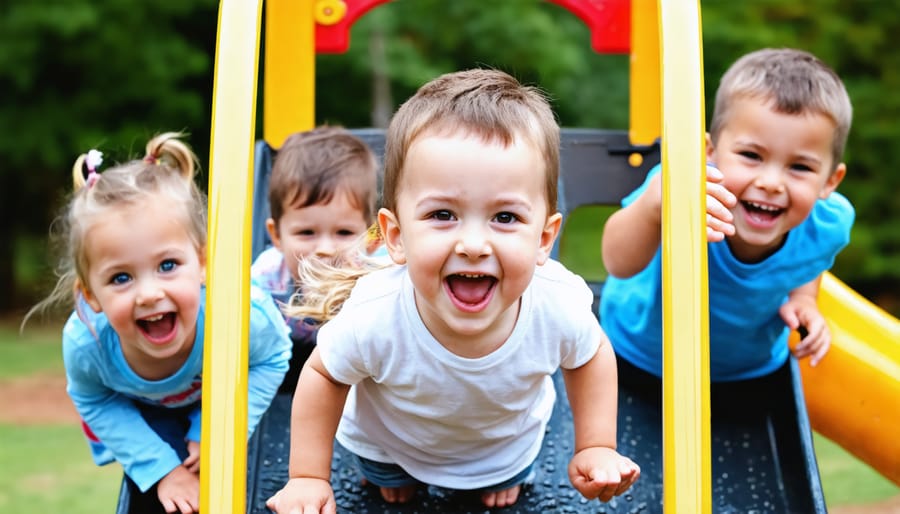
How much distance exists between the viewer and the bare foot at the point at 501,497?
2.46 meters

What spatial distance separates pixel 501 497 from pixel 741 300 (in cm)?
84

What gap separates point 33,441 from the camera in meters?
6.81

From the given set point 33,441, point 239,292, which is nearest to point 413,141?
point 239,292

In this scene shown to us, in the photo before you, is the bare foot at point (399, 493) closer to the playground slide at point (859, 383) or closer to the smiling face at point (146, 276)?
the smiling face at point (146, 276)

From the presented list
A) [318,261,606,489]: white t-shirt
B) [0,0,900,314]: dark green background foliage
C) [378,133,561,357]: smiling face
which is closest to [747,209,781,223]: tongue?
[318,261,606,489]: white t-shirt

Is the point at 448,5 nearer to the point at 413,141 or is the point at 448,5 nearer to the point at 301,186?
the point at 301,186

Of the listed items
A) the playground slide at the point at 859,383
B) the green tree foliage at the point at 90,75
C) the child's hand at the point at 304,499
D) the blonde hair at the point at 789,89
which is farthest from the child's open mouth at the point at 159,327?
the green tree foliage at the point at 90,75

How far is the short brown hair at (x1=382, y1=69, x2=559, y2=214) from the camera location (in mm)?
1944

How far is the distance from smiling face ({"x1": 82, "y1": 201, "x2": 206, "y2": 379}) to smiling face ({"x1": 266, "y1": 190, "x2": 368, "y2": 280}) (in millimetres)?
438

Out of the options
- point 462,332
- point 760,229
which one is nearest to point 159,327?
point 462,332

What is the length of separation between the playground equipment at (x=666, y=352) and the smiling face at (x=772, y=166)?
35cm

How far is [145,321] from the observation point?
2.50 m

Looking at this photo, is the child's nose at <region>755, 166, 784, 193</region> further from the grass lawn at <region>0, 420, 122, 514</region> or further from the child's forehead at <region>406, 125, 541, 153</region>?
the grass lawn at <region>0, 420, 122, 514</region>

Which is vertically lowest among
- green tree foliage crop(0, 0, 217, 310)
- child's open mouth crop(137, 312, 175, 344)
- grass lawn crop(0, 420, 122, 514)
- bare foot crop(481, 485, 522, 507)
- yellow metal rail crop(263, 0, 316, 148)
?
grass lawn crop(0, 420, 122, 514)
